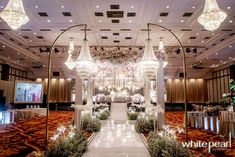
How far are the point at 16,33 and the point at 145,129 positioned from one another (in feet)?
28.9

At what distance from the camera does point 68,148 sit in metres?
4.66

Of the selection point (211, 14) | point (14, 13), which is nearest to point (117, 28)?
point (211, 14)

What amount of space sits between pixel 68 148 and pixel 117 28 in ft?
24.4

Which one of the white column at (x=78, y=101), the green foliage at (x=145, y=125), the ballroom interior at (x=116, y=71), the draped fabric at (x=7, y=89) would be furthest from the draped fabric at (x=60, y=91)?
the green foliage at (x=145, y=125)

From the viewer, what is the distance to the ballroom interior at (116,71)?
5.27 metres

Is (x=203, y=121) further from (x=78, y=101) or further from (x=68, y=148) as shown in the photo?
(x=68, y=148)

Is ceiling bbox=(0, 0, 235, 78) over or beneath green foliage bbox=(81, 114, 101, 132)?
over

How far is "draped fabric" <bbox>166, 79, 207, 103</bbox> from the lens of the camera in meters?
23.5

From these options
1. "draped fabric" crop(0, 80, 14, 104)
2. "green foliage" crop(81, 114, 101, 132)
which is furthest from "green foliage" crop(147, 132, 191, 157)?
"draped fabric" crop(0, 80, 14, 104)

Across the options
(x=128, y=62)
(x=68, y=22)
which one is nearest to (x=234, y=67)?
(x=128, y=62)

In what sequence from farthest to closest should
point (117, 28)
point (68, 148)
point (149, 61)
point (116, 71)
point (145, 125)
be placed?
point (116, 71), point (117, 28), point (145, 125), point (149, 61), point (68, 148)

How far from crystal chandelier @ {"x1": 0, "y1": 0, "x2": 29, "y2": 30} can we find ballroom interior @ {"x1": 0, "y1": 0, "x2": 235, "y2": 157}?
2 cm

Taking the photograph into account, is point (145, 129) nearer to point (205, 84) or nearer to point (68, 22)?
point (68, 22)

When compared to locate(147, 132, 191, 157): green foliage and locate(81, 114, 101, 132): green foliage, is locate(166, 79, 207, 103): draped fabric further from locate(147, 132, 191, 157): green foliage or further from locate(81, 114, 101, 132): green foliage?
locate(147, 132, 191, 157): green foliage
